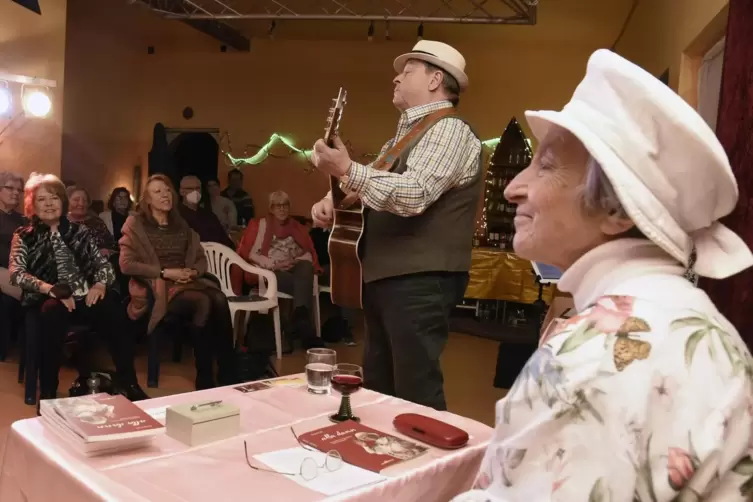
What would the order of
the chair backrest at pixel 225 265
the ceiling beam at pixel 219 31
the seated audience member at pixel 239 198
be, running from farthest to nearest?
the seated audience member at pixel 239 198, the ceiling beam at pixel 219 31, the chair backrest at pixel 225 265

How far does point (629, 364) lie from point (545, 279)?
8.41 ft

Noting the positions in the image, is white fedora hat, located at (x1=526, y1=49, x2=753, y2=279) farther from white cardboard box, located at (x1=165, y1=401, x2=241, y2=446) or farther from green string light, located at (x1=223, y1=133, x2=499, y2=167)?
green string light, located at (x1=223, y1=133, x2=499, y2=167)

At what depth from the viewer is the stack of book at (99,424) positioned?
1.12 meters

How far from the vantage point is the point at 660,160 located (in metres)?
0.82

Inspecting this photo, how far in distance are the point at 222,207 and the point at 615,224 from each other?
6.49 meters

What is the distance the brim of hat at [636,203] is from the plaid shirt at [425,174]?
3.42 ft

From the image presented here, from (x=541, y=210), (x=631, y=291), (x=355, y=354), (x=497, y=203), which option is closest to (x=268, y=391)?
(x=541, y=210)

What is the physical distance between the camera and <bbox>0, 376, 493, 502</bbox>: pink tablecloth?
102 centimetres

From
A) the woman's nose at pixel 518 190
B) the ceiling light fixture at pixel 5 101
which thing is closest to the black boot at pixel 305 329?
the ceiling light fixture at pixel 5 101

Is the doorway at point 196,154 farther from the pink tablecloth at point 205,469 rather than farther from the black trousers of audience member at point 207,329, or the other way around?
the pink tablecloth at point 205,469

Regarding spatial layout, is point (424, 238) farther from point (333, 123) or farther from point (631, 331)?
point (631, 331)

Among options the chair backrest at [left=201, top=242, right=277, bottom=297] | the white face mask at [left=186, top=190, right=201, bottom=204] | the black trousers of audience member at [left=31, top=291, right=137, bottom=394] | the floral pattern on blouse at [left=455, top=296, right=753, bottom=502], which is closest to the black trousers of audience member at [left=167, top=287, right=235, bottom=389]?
the black trousers of audience member at [left=31, top=291, right=137, bottom=394]

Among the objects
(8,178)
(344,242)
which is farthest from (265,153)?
(344,242)

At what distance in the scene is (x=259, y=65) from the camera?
7.86 meters
